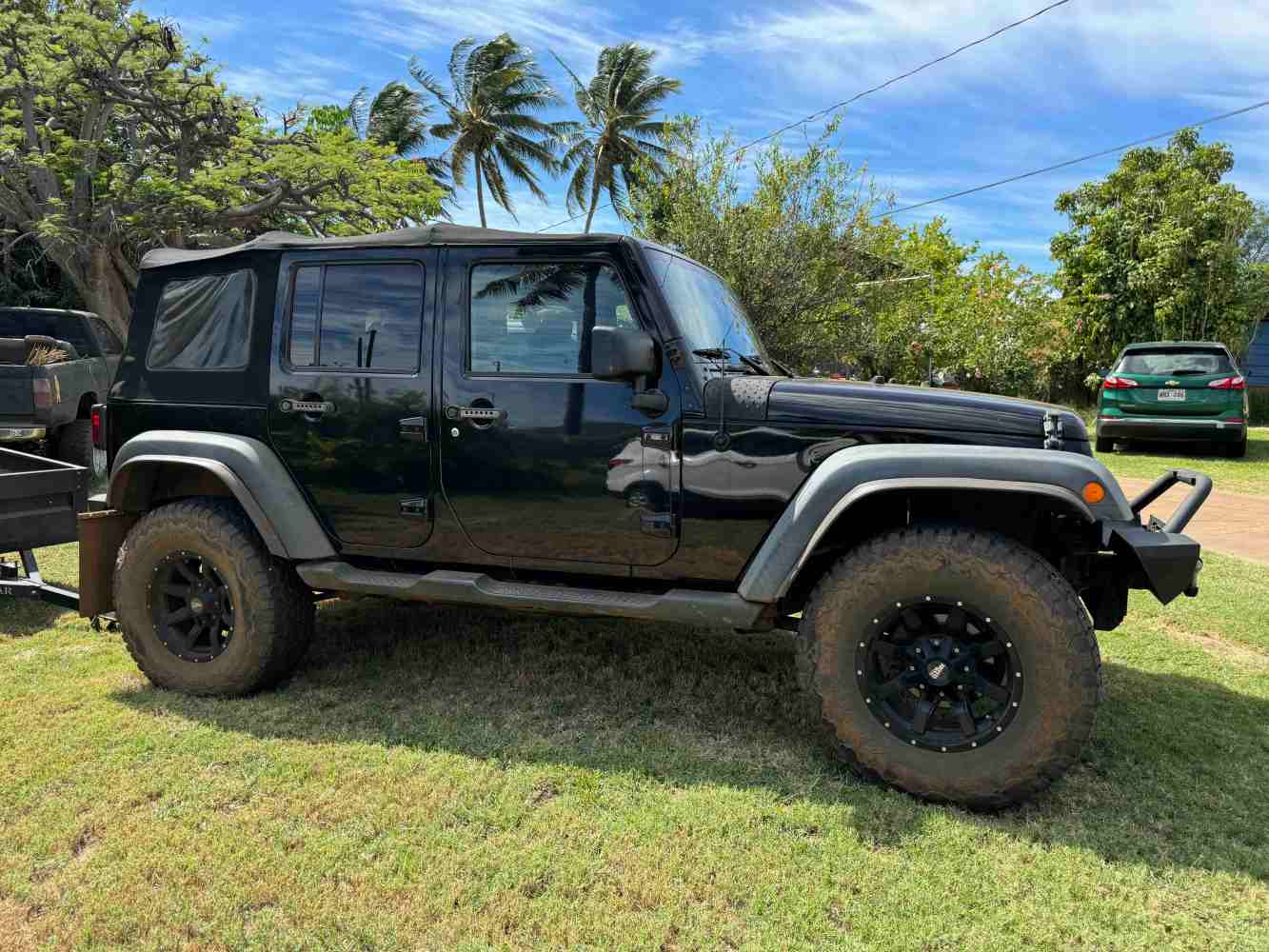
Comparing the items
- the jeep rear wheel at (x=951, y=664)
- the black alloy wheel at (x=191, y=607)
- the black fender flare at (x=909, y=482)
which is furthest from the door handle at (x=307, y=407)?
the jeep rear wheel at (x=951, y=664)

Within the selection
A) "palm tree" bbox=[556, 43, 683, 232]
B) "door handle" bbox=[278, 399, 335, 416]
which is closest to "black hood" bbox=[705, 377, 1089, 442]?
"door handle" bbox=[278, 399, 335, 416]

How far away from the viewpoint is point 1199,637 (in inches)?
182

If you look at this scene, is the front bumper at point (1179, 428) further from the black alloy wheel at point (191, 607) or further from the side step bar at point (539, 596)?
the black alloy wheel at point (191, 607)

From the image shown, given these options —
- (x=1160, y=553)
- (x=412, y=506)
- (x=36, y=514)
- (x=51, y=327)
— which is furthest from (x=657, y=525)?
(x=51, y=327)

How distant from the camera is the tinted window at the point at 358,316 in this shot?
3.54m

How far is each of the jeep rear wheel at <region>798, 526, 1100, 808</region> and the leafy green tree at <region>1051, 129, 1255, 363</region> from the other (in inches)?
756

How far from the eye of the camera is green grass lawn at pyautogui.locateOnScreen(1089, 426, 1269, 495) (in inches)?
394

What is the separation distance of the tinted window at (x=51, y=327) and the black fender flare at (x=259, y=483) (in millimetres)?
8179

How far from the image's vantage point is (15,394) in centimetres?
823

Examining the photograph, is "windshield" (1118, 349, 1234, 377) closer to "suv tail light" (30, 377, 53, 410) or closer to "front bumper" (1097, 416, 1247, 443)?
"front bumper" (1097, 416, 1247, 443)

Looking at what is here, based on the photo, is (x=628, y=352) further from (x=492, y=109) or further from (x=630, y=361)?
(x=492, y=109)

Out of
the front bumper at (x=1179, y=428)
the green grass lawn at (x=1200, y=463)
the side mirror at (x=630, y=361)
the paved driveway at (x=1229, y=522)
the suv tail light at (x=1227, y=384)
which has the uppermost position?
the suv tail light at (x=1227, y=384)

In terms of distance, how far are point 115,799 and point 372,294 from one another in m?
2.05

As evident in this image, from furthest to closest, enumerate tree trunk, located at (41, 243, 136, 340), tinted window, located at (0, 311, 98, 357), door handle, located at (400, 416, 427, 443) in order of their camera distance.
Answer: tree trunk, located at (41, 243, 136, 340) < tinted window, located at (0, 311, 98, 357) < door handle, located at (400, 416, 427, 443)
